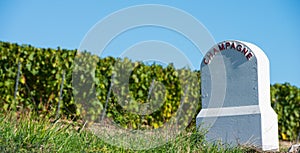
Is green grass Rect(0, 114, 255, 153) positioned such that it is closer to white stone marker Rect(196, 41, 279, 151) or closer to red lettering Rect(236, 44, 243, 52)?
white stone marker Rect(196, 41, 279, 151)

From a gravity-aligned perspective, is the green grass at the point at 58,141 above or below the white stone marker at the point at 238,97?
below

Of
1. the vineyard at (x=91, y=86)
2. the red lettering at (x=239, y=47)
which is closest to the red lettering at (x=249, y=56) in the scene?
the red lettering at (x=239, y=47)

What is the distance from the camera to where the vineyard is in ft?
31.5

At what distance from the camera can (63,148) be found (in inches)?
158

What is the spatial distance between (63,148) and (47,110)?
19.5ft

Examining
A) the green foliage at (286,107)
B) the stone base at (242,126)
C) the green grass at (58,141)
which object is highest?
the green foliage at (286,107)

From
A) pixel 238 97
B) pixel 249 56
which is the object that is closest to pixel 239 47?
pixel 249 56

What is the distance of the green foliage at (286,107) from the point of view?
13.5 m

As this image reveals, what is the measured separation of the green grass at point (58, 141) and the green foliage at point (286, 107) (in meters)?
8.81

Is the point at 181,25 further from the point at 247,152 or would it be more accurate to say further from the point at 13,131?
the point at 13,131

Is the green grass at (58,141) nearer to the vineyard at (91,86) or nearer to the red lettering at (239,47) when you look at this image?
the red lettering at (239,47)

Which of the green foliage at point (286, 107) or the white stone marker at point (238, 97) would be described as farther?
the green foliage at point (286, 107)

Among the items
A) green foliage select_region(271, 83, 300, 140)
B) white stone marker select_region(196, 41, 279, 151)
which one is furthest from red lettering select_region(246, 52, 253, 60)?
green foliage select_region(271, 83, 300, 140)

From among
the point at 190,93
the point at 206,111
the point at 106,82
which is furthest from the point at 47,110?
the point at 206,111
